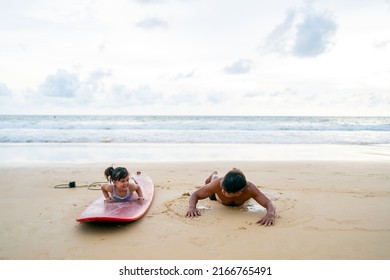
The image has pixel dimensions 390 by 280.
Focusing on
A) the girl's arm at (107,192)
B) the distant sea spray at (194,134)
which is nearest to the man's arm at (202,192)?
the girl's arm at (107,192)

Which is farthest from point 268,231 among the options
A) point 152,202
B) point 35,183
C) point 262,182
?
point 35,183

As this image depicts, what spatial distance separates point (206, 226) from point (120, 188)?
178 cm

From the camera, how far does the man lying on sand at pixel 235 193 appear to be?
4.37 meters

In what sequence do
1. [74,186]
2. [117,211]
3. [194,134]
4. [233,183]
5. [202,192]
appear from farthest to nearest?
[194,134], [74,186], [202,192], [117,211], [233,183]

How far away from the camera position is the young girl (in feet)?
16.5

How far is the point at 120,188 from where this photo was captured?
5219 mm

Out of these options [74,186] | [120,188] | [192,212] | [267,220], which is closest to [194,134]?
[74,186]

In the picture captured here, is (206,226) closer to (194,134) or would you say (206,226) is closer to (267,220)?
(267,220)

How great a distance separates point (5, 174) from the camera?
8047 mm

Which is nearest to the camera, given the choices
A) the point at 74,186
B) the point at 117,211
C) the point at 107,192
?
the point at 117,211

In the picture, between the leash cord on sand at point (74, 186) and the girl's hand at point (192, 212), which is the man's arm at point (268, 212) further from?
the leash cord on sand at point (74, 186)

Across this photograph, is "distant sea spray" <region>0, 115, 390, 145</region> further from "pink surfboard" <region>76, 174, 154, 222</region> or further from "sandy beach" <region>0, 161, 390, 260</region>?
"pink surfboard" <region>76, 174, 154, 222</region>

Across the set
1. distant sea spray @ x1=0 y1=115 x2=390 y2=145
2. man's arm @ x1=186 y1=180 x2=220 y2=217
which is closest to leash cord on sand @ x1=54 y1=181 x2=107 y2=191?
man's arm @ x1=186 y1=180 x2=220 y2=217
